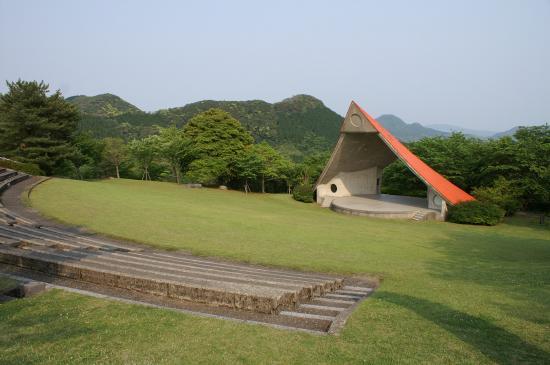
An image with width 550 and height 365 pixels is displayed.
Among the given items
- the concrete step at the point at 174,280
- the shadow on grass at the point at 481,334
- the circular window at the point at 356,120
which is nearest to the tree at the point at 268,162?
the circular window at the point at 356,120

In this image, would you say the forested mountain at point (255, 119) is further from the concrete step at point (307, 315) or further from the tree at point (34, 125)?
the concrete step at point (307, 315)

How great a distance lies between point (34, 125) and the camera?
26.0m

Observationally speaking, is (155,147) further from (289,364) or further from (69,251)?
(289,364)

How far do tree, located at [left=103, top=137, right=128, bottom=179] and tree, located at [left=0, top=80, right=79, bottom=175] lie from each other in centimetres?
1035

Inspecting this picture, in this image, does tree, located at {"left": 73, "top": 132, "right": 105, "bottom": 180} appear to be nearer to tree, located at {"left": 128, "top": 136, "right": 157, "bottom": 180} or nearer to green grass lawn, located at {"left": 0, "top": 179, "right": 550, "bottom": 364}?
tree, located at {"left": 128, "top": 136, "right": 157, "bottom": 180}

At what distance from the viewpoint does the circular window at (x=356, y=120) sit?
22781 millimetres

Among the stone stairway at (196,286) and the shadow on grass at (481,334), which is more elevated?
the stone stairway at (196,286)

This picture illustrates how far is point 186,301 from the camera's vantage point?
5.64 m

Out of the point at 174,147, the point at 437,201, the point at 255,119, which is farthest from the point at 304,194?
the point at 255,119

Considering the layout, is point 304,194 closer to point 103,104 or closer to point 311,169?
point 311,169

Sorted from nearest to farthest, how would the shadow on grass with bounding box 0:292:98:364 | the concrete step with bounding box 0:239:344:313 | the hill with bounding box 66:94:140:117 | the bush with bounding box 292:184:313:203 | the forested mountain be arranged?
the shadow on grass with bounding box 0:292:98:364, the concrete step with bounding box 0:239:344:313, the bush with bounding box 292:184:313:203, the forested mountain, the hill with bounding box 66:94:140:117

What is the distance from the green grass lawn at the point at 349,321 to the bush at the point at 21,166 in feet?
41.4

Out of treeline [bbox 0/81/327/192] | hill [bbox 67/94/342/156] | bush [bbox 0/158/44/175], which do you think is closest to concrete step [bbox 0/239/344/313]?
bush [bbox 0/158/44/175]

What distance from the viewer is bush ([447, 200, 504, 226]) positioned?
2019 cm
